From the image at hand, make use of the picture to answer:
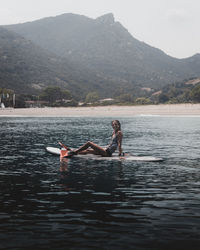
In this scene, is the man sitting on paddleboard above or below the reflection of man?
above

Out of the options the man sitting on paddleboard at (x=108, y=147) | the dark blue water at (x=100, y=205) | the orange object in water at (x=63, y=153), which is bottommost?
the dark blue water at (x=100, y=205)

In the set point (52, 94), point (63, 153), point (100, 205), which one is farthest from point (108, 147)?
point (52, 94)

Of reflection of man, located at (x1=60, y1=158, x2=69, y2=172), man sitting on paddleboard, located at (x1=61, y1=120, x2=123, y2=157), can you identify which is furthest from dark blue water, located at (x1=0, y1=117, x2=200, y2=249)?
man sitting on paddleboard, located at (x1=61, y1=120, x2=123, y2=157)

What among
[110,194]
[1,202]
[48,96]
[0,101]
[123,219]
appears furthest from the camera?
[48,96]

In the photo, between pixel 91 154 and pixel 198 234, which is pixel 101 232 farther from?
pixel 91 154

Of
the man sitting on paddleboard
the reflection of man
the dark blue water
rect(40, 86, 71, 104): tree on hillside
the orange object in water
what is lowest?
the reflection of man

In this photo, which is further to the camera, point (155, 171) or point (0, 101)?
point (0, 101)

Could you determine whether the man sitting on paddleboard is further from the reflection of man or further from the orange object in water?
the reflection of man

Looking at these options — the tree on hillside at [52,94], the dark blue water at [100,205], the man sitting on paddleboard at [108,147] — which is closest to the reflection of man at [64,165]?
the dark blue water at [100,205]

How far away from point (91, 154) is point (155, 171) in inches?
175

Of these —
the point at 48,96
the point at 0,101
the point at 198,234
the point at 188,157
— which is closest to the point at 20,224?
the point at 198,234

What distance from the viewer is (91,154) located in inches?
675

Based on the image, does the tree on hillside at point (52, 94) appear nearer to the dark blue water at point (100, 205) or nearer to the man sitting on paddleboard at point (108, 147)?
the man sitting on paddleboard at point (108, 147)

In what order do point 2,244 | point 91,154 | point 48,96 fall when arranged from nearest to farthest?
point 2,244
point 91,154
point 48,96
